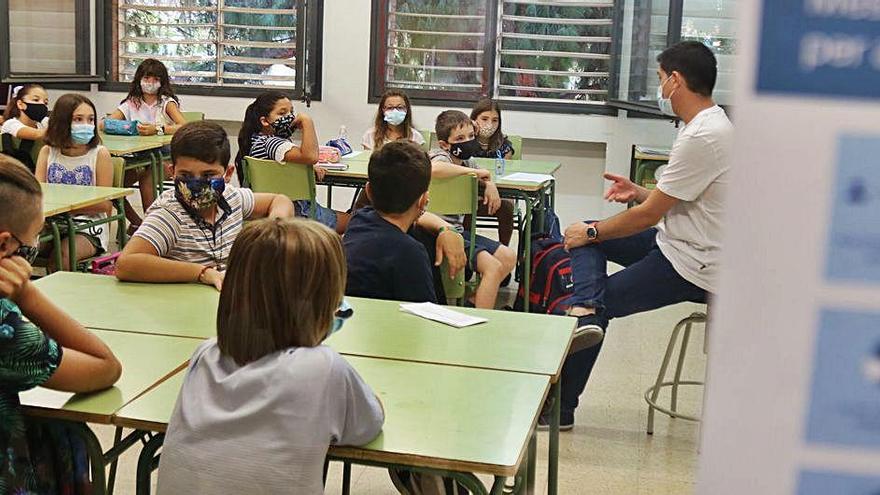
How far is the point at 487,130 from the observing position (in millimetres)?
6434

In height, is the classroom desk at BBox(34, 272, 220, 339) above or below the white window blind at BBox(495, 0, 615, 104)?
below

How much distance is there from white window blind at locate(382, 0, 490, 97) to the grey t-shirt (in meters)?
6.87

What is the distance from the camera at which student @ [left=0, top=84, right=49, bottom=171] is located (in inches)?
246

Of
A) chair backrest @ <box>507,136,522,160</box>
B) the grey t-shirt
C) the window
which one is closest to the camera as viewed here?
the grey t-shirt

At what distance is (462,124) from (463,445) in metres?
3.71

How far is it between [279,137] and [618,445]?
2634mm

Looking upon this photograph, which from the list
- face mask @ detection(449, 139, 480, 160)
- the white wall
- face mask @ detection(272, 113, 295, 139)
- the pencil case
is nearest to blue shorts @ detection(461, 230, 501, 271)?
face mask @ detection(449, 139, 480, 160)

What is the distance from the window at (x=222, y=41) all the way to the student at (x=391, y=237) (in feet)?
18.6

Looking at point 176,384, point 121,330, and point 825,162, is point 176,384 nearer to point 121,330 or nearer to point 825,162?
point 121,330

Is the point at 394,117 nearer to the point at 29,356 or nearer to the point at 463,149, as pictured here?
the point at 463,149

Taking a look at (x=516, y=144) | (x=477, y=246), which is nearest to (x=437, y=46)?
(x=516, y=144)

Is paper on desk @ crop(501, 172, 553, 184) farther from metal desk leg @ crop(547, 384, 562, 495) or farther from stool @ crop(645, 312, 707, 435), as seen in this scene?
metal desk leg @ crop(547, 384, 562, 495)

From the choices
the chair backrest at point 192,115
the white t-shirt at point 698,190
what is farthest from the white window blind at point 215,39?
the white t-shirt at point 698,190

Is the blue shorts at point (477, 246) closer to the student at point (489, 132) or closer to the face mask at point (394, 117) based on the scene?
the student at point (489, 132)
